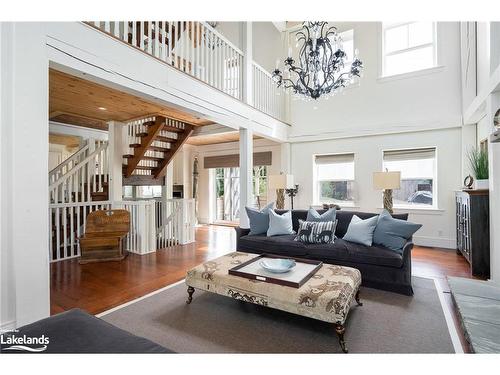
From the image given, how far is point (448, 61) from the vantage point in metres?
4.89

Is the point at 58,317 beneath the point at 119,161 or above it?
beneath

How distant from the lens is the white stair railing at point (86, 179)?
183 inches

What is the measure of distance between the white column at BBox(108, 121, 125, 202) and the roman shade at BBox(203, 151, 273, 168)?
3.25 m

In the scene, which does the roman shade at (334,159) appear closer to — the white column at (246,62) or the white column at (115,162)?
the white column at (246,62)

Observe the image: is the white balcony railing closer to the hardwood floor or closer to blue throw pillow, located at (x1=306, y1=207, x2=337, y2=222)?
blue throw pillow, located at (x1=306, y1=207, x2=337, y2=222)

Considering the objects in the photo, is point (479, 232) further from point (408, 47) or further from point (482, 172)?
point (408, 47)

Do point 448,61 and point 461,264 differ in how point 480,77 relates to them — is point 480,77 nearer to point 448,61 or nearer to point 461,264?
point 448,61

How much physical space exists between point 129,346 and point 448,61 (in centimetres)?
650

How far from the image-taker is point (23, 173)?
76.5 inches

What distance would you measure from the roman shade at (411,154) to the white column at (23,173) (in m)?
5.78

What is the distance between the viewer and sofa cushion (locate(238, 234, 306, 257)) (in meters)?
3.45

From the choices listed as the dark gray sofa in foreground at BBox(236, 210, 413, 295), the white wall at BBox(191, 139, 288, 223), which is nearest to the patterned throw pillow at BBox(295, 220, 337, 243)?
the dark gray sofa in foreground at BBox(236, 210, 413, 295)

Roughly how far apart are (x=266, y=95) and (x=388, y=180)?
308 centimetres
